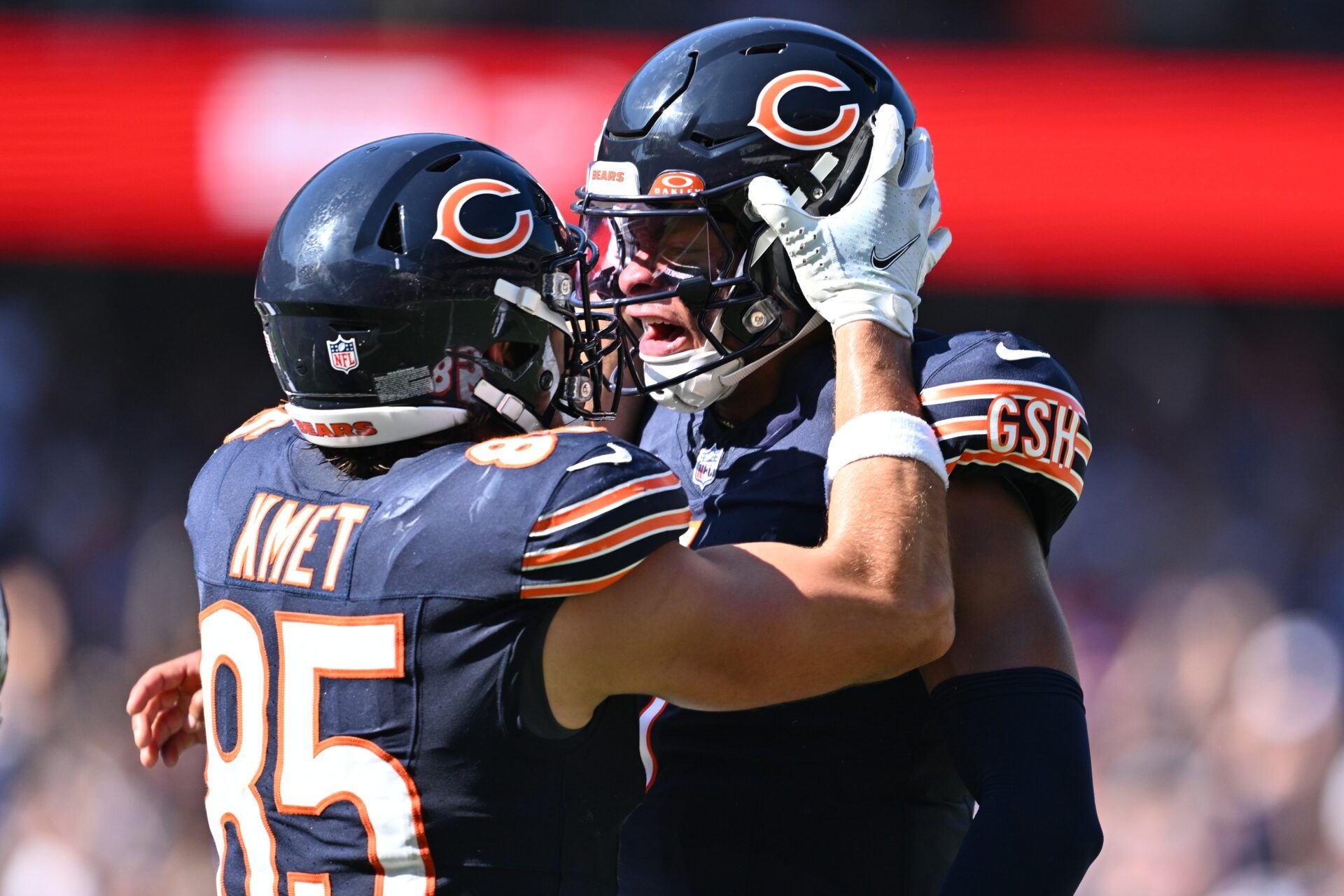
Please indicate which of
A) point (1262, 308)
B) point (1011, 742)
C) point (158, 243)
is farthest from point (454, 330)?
point (1262, 308)

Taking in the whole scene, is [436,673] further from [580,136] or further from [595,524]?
[580,136]

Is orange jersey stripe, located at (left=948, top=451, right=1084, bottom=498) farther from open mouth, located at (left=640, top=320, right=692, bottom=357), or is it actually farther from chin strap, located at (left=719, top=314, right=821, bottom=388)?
open mouth, located at (left=640, top=320, right=692, bottom=357)

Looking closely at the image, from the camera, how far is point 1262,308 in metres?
8.77

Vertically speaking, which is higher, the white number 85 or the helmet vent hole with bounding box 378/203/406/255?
the helmet vent hole with bounding box 378/203/406/255

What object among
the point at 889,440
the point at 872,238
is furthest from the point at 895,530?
the point at 872,238

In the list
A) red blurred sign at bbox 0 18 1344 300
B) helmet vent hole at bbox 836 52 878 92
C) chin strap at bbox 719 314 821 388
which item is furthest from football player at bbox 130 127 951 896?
red blurred sign at bbox 0 18 1344 300

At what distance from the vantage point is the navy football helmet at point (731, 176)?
2.56 m

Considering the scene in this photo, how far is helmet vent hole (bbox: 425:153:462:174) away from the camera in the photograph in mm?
2209

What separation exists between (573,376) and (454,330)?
0.32 m

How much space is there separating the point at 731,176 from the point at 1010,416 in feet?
2.11

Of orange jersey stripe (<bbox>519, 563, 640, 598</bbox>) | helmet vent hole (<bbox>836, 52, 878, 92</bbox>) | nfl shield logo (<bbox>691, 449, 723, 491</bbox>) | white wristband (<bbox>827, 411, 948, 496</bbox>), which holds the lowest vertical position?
nfl shield logo (<bbox>691, 449, 723, 491</bbox>)

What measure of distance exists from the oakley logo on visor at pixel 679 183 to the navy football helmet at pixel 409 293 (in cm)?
35

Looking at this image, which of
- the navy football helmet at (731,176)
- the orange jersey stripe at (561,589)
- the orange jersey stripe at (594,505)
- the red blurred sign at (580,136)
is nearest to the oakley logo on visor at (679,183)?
the navy football helmet at (731,176)

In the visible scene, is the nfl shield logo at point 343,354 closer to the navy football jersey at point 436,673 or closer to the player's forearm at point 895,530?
the navy football jersey at point 436,673
